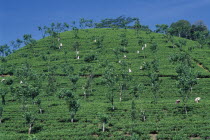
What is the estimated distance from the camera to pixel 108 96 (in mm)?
46844

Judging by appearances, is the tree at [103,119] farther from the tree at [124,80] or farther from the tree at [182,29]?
the tree at [182,29]

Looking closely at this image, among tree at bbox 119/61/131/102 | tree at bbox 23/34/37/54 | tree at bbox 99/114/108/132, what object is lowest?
tree at bbox 99/114/108/132

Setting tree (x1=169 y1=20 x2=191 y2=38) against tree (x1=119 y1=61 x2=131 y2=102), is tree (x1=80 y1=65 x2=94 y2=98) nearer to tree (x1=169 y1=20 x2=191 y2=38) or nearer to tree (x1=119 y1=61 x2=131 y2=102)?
tree (x1=119 y1=61 x2=131 y2=102)

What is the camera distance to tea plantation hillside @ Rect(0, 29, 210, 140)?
33438mm

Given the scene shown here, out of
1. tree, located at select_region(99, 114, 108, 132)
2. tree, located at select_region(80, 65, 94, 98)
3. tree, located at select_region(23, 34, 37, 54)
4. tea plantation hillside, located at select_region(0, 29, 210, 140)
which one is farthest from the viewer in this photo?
tree, located at select_region(23, 34, 37, 54)

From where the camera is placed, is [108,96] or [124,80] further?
[124,80]

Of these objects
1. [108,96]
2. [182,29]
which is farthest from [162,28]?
[108,96]

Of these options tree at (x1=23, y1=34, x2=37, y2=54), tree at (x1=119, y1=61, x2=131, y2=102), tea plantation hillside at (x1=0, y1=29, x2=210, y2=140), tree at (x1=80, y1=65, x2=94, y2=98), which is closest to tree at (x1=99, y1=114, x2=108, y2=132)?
tea plantation hillside at (x1=0, y1=29, x2=210, y2=140)

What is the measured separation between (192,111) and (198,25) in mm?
110683

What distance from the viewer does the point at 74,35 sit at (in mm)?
115125

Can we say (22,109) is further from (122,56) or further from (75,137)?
(122,56)

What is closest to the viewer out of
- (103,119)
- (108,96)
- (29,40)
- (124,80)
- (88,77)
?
(103,119)

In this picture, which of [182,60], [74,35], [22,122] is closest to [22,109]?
[22,122]

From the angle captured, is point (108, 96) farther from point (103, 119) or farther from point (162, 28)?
point (162, 28)
